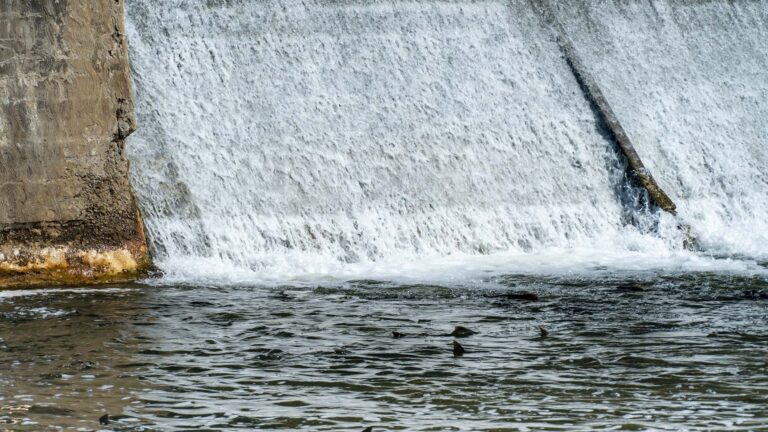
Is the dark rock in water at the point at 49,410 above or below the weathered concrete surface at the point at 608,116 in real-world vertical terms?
below

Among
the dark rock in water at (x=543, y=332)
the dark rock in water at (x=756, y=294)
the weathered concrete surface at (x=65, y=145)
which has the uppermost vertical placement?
the weathered concrete surface at (x=65, y=145)

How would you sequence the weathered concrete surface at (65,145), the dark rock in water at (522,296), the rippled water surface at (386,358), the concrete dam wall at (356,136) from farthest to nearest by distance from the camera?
the concrete dam wall at (356,136) < the weathered concrete surface at (65,145) < the dark rock in water at (522,296) < the rippled water surface at (386,358)

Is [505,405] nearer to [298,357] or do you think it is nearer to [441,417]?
[441,417]

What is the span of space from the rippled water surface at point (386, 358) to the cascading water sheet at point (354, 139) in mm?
1561

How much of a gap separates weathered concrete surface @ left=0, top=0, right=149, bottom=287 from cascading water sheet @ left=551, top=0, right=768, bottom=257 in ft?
20.7

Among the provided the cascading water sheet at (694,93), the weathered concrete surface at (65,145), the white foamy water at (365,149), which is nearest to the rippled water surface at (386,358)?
the weathered concrete surface at (65,145)

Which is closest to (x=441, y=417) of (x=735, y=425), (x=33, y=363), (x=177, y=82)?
(x=735, y=425)

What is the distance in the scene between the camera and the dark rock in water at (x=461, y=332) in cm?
805

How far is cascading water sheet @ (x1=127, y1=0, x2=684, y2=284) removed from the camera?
11586 millimetres

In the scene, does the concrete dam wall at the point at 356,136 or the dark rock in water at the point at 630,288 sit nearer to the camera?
the dark rock in water at the point at 630,288

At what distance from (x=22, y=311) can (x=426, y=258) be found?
4.12 metres

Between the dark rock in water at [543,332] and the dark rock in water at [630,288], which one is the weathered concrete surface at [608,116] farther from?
the dark rock in water at [543,332]

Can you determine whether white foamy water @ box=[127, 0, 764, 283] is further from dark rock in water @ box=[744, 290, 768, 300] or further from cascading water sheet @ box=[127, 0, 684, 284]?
dark rock in water @ box=[744, 290, 768, 300]

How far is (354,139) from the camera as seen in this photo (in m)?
12.7
